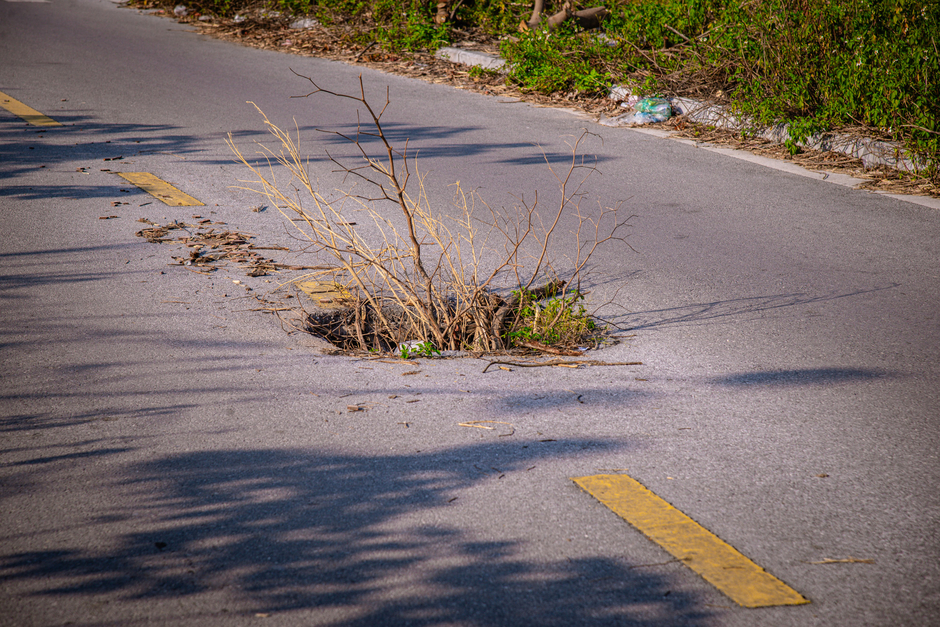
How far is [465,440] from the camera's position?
A: 282cm

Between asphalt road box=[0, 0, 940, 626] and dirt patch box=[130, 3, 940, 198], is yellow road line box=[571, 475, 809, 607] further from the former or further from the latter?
dirt patch box=[130, 3, 940, 198]

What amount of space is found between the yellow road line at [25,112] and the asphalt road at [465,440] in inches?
105

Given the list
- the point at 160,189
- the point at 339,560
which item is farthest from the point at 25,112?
the point at 339,560

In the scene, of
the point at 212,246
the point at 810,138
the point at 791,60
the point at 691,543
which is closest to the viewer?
the point at 691,543

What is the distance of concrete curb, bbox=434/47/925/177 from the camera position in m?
6.78

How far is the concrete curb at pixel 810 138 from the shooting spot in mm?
6781

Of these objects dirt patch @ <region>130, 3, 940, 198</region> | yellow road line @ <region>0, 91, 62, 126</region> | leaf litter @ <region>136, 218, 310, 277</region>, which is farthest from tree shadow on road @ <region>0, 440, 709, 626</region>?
yellow road line @ <region>0, 91, 62, 126</region>

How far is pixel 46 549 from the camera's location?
7.23 feet

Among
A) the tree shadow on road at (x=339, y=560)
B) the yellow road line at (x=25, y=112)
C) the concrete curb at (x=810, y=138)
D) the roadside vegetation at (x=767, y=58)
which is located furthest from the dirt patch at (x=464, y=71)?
the tree shadow on road at (x=339, y=560)

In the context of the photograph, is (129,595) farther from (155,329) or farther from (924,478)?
(924,478)

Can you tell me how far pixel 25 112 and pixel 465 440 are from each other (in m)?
8.22

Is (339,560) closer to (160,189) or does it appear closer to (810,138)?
(160,189)

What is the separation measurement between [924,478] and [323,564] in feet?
7.23

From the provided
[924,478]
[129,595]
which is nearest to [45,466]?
[129,595]
